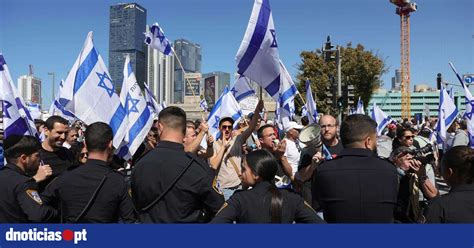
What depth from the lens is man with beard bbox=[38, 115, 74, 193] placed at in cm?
513

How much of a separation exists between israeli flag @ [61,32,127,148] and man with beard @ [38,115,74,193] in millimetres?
575

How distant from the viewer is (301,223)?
3008 millimetres

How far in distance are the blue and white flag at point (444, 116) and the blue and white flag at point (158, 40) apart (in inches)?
236

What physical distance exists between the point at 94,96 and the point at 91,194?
117 inches

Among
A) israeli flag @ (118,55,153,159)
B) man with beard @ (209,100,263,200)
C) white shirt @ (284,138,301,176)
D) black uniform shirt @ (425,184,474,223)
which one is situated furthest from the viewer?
white shirt @ (284,138,301,176)

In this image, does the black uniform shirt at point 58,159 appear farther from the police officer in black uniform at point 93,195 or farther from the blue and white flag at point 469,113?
the blue and white flag at point 469,113

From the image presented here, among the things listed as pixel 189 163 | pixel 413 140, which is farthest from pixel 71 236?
pixel 413 140

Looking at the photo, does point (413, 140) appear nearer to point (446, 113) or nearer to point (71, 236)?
point (446, 113)

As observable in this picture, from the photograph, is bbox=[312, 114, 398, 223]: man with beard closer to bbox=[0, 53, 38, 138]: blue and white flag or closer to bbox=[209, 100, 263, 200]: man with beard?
bbox=[209, 100, 263, 200]: man with beard

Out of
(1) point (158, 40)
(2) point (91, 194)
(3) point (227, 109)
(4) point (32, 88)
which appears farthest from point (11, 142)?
(4) point (32, 88)

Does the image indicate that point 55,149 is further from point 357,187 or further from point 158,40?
point 158,40

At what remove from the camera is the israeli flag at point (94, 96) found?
600 centimetres

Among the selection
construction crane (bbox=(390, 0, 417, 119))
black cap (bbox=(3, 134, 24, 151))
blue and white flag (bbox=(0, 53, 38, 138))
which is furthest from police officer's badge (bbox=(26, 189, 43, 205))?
construction crane (bbox=(390, 0, 417, 119))

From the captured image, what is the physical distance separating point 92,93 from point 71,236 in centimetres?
337
